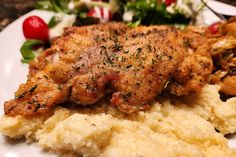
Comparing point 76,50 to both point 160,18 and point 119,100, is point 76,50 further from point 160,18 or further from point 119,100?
point 160,18

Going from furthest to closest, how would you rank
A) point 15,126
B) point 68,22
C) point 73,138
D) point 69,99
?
point 68,22 → point 69,99 → point 15,126 → point 73,138

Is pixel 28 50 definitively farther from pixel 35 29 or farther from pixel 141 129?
pixel 141 129

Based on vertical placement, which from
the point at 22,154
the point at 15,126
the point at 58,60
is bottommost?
the point at 22,154

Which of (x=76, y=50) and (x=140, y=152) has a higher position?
(x=76, y=50)

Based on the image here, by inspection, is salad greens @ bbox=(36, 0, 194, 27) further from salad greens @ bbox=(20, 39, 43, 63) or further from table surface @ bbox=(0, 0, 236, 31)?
salad greens @ bbox=(20, 39, 43, 63)

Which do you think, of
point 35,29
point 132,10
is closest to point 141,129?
point 35,29

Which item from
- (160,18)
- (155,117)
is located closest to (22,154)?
(155,117)
